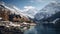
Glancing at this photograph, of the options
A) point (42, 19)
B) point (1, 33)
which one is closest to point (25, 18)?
Result: point (42, 19)

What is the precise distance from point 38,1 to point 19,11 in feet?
2.49

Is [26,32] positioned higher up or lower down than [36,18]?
lower down

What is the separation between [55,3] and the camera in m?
5.93

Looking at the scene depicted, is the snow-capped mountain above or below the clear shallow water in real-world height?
above

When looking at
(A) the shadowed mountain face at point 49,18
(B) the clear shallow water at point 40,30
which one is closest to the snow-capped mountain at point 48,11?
(A) the shadowed mountain face at point 49,18

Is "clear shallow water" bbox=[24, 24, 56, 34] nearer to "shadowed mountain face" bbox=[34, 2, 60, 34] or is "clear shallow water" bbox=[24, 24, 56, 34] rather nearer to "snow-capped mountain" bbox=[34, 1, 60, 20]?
"shadowed mountain face" bbox=[34, 2, 60, 34]

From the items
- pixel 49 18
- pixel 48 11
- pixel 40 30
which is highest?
pixel 48 11

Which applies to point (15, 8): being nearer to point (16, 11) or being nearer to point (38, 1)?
point (16, 11)

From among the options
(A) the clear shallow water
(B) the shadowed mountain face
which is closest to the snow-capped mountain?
(B) the shadowed mountain face

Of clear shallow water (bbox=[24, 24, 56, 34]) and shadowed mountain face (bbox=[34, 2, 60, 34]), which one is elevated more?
shadowed mountain face (bbox=[34, 2, 60, 34])

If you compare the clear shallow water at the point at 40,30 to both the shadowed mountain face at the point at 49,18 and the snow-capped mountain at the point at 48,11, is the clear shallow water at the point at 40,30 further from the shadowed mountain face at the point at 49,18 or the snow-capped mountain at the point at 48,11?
the snow-capped mountain at the point at 48,11

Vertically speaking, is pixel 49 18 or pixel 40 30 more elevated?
pixel 49 18

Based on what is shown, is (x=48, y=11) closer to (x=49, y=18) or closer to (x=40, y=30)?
(x=49, y=18)

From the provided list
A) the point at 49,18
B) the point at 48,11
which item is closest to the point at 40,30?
the point at 49,18
